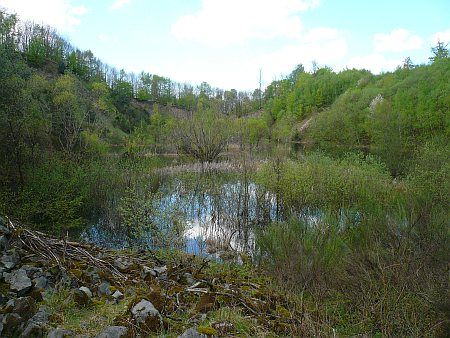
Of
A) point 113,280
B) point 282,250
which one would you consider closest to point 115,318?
point 113,280

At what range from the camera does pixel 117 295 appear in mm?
4230

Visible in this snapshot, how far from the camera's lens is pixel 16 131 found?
13383 mm

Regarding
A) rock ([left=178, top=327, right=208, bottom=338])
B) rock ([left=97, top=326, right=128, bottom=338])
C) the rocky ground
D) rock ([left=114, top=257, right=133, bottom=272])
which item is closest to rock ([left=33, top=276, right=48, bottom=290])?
the rocky ground

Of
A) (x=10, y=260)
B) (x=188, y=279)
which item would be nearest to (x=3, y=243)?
(x=10, y=260)

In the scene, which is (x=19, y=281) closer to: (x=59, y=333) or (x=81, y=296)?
(x=81, y=296)

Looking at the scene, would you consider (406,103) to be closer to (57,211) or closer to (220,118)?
(220,118)

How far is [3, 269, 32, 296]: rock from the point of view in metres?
3.59

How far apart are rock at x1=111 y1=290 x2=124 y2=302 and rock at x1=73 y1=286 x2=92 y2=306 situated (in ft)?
1.04

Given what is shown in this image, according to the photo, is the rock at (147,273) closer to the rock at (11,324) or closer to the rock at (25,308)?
the rock at (25,308)

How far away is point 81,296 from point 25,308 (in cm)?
80

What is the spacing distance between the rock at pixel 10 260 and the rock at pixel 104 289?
108 cm

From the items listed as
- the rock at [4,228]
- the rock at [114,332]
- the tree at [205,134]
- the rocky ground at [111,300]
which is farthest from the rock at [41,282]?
the tree at [205,134]

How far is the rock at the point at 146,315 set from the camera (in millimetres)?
3332

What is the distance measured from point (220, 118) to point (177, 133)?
416 cm
